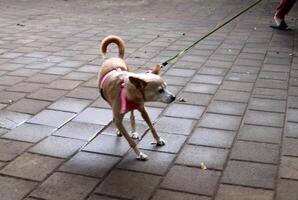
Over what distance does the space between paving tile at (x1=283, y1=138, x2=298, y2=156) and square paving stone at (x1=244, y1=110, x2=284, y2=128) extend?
345mm

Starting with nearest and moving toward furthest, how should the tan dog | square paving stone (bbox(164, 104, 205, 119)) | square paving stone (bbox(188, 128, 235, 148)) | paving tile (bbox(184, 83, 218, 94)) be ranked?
the tan dog → square paving stone (bbox(188, 128, 235, 148)) → square paving stone (bbox(164, 104, 205, 119)) → paving tile (bbox(184, 83, 218, 94))

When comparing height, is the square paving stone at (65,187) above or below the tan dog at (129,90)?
below

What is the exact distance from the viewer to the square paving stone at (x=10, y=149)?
396cm

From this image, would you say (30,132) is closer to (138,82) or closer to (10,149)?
(10,149)

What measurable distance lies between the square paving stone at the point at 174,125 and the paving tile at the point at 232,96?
826 millimetres

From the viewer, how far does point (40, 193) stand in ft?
11.1

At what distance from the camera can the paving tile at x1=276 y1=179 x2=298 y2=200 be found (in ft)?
10.8

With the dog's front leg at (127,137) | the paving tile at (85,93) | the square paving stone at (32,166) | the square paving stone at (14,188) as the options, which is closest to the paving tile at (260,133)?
the dog's front leg at (127,137)

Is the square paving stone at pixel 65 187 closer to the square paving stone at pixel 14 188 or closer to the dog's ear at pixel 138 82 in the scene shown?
the square paving stone at pixel 14 188

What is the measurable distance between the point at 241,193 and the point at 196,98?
6.98ft

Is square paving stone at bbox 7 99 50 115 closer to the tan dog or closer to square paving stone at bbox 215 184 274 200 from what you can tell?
the tan dog

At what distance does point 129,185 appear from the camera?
3504 mm

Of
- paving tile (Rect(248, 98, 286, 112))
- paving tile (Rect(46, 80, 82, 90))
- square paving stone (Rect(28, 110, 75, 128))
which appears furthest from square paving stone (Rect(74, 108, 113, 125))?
paving tile (Rect(248, 98, 286, 112))

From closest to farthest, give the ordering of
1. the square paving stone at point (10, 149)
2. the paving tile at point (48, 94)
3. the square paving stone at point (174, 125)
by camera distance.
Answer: the square paving stone at point (10, 149) → the square paving stone at point (174, 125) → the paving tile at point (48, 94)
